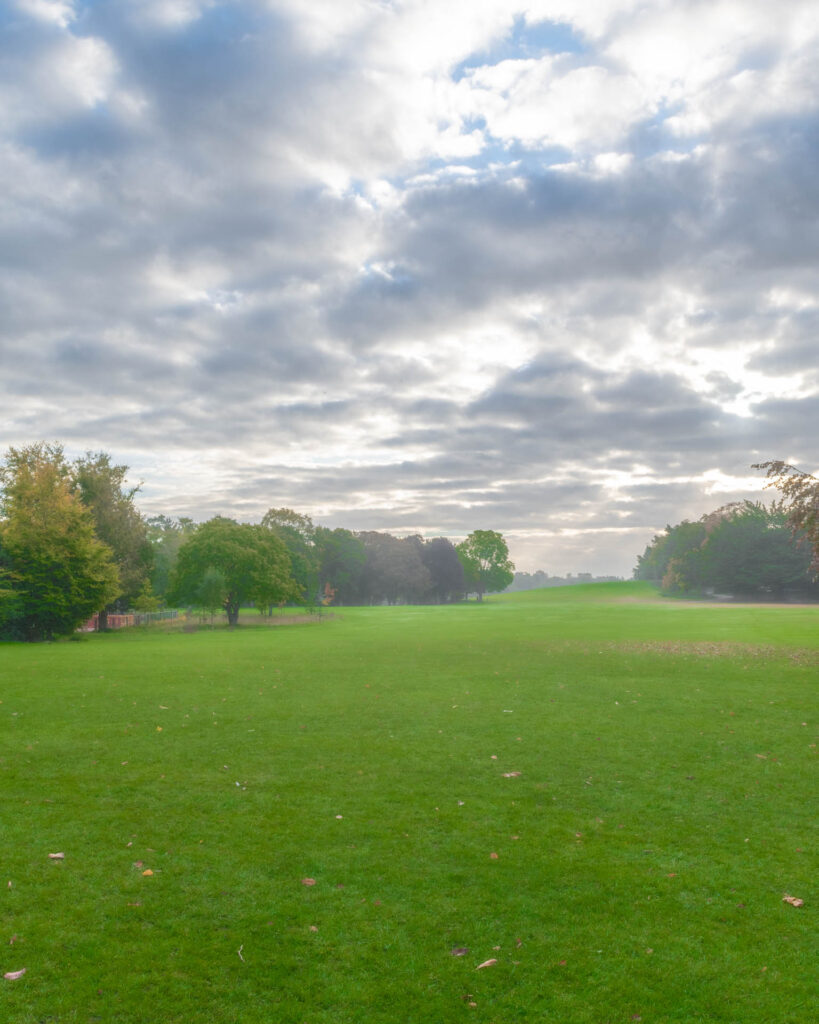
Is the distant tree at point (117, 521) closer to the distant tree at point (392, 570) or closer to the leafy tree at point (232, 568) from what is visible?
the leafy tree at point (232, 568)

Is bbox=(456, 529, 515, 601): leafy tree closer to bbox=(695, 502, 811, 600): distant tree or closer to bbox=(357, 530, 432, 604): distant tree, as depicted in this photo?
bbox=(357, 530, 432, 604): distant tree

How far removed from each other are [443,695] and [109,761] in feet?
30.3

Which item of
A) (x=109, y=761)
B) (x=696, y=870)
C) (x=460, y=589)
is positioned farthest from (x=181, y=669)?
(x=460, y=589)

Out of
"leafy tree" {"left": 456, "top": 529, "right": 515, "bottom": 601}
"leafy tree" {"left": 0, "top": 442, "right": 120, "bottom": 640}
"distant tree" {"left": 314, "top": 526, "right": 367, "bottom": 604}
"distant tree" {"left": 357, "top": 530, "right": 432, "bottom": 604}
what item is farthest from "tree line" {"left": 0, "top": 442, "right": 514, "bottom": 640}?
"leafy tree" {"left": 456, "top": 529, "right": 515, "bottom": 601}

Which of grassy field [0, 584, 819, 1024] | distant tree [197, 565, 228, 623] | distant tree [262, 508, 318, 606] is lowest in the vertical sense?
grassy field [0, 584, 819, 1024]

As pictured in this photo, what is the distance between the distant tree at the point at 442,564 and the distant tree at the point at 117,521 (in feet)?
258

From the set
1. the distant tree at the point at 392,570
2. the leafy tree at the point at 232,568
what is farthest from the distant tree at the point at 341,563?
the leafy tree at the point at 232,568

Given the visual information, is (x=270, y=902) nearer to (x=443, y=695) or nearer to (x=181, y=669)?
(x=443, y=695)

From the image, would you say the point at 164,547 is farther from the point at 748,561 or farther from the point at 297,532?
the point at 748,561

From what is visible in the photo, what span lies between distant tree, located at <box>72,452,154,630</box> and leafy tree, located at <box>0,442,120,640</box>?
359 inches

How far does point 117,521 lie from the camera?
55625 mm

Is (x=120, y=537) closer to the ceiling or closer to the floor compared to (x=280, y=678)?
closer to the ceiling

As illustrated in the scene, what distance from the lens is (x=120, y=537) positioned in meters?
55.3

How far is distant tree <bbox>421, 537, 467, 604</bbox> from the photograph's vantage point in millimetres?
132000
